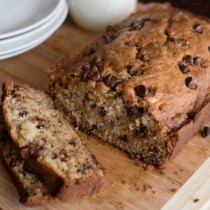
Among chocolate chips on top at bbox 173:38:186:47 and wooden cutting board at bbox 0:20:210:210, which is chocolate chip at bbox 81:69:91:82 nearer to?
wooden cutting board at bbox 0:20:210:210

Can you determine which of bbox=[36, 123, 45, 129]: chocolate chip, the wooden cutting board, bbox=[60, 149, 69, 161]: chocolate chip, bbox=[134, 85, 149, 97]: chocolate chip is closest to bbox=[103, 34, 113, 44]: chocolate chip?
the wooden cutting board

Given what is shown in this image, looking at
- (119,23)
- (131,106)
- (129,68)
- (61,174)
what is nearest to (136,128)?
(131,106)

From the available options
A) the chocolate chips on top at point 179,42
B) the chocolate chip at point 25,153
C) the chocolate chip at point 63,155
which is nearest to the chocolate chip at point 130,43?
the chocolate chips on top at point 179,42

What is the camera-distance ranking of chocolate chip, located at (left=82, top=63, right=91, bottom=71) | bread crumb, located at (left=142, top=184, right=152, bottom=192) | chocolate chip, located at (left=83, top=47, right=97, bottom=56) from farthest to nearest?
chocolate chip, located at (left=83, top=47, right=97, bottom=56) < chocolate chip, located at (left=82, top=63, right=91, bottom=71) < bread crumb, located at (left=142, top=184, right=152, bottom=192)

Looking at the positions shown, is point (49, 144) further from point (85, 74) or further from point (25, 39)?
point (25, 39)

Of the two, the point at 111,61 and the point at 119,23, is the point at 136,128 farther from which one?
the point at 119,23

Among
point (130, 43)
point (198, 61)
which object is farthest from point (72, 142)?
point (198, 61)
